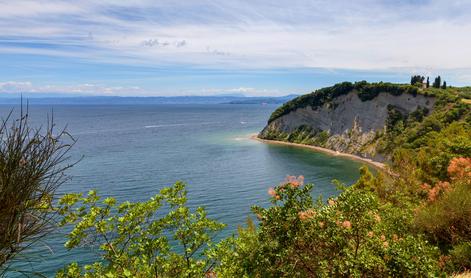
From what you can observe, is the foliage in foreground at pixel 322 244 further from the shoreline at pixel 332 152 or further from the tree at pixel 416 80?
the tree at pixel 416 80

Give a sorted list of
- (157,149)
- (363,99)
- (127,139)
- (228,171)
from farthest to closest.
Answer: (127,139), (363,99), (157,149), (228,171)

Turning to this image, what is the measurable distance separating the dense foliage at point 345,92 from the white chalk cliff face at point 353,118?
135cm

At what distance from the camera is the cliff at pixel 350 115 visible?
109625mm

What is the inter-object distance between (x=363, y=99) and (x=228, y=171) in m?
64.8

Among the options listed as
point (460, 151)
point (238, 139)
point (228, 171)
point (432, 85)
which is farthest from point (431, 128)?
point (238, 139)

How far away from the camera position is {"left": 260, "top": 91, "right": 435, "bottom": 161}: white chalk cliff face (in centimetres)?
11031

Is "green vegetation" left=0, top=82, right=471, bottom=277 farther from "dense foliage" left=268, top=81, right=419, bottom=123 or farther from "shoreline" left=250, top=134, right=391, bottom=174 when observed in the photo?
"dense foliage" left=268, top=81, right=419, bottom=123

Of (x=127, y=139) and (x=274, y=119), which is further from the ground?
(x=274, y=119)

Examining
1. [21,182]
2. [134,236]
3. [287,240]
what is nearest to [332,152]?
[134,236]

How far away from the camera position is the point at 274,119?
151 metres

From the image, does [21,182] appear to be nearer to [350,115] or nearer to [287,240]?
[287,240]

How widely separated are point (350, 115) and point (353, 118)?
2151 millimetres

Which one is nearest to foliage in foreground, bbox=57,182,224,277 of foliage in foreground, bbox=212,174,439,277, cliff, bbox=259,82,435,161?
foliage in foreground, bbox=212,174,439,277

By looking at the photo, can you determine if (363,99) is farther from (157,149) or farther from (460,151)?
(460,151)
